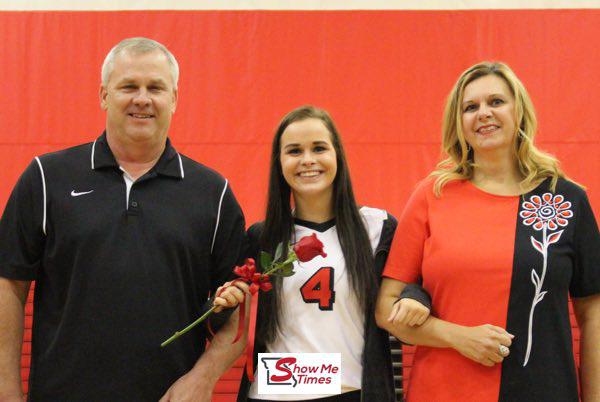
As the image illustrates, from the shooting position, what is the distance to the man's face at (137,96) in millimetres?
1821

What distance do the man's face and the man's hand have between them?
26.1 inches

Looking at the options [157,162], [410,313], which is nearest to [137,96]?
[157,162]

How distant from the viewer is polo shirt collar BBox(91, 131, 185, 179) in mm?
1837

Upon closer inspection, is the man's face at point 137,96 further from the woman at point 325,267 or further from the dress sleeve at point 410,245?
the dress sleeve at point 410,245

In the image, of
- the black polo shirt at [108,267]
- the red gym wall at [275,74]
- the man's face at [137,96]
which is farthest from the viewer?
the red gym wall at [275,74]

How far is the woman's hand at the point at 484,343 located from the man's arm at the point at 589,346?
0.27m

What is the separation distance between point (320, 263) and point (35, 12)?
402cm

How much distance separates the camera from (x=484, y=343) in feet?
5.51

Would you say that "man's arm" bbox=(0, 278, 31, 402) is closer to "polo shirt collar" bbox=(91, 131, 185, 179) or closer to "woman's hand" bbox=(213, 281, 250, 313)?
"polo shirt collar" bbox=(91, 131, 185, 179)

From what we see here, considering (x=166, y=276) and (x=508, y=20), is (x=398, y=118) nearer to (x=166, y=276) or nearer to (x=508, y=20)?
(x=508, y=20)

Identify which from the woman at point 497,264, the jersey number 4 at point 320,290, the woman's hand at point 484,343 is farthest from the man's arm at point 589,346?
the jersey number 4 at point 320,290

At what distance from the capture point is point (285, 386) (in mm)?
1821

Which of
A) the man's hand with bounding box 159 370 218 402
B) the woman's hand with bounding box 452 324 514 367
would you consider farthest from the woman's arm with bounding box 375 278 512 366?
the man's hand with bounding box 159 370 218 402

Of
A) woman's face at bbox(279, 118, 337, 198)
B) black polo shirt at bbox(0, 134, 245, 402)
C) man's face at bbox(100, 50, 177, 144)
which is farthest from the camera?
woman's face at bbox(279, 118, 337, 198)
